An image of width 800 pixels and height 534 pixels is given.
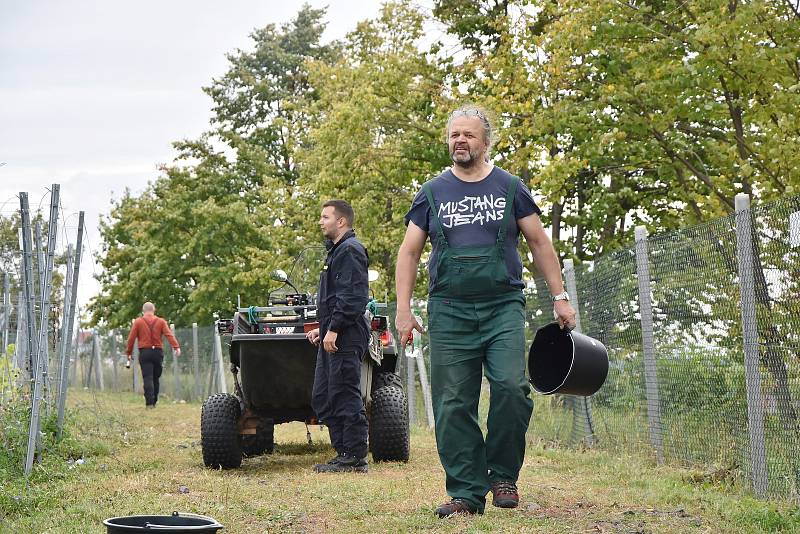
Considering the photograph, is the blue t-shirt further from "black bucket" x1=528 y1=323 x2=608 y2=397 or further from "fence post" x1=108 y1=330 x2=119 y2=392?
"fence post" x1=108 y1=330 x2=119 y2=392

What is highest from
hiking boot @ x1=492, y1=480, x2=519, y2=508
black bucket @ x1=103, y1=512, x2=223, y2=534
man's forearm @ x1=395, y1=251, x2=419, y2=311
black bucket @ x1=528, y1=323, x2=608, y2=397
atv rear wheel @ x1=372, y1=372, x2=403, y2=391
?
man's forearm @ x1=395, y1=251, x2=419, y2=311

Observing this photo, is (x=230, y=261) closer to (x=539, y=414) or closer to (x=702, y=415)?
(x=539, y=414)

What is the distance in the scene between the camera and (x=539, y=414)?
12.4 metres

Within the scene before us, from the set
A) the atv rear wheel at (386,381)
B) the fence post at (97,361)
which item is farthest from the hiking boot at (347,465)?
the fence post at (97,361)

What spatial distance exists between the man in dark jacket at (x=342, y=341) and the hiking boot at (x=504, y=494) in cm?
263

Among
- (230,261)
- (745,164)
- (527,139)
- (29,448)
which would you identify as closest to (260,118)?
(230,261)

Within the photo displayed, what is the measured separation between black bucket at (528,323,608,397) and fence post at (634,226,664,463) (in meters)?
2.67

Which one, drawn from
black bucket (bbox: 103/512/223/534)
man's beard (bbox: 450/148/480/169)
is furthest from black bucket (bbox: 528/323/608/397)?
black bucket (bbox: 103/512/223/534)

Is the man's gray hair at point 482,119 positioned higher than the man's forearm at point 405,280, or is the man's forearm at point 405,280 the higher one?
the man's gray hair at point 482,119

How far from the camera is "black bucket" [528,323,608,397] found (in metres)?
6.25

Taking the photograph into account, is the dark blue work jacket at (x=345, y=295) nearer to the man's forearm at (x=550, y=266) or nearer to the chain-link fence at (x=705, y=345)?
the chain-link fence at (x=705, y=345)

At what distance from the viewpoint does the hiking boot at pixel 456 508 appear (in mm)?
5965

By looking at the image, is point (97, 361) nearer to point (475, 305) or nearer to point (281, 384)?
point (281, 384)

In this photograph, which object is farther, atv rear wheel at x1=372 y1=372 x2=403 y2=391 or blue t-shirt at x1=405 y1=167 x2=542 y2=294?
atv rear wheel at x1=372 y1=372 x2=403 y2=391
